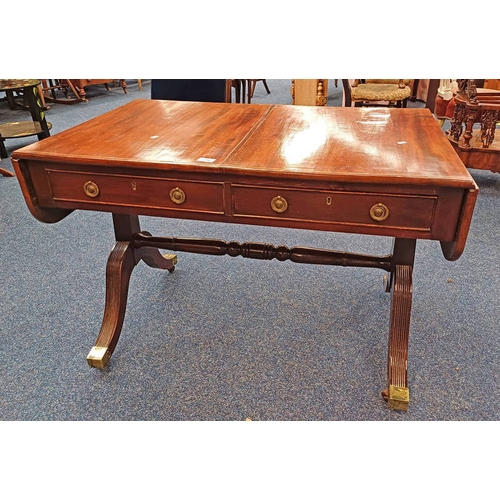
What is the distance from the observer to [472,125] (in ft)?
9.40

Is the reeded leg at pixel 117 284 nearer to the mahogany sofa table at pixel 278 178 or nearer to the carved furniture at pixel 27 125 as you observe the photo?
the mahogany sofa table at pixel 278 178

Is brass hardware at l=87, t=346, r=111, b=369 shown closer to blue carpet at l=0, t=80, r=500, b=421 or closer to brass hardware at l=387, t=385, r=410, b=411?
blue carpet at l=0, t=80, r=500, b=421

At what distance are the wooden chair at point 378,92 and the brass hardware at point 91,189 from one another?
3.08 meters

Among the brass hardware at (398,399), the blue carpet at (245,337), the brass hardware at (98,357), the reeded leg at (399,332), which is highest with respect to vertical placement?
the reeded leg at (399,332)

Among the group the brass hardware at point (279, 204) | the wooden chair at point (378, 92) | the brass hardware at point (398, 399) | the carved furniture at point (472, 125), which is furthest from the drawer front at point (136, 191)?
the wooden chair at point (378, 92)

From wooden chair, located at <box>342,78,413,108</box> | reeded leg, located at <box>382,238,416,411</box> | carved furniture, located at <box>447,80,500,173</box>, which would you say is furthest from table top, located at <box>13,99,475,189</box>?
wooden chair, located at <box>342,78,413,108</box>

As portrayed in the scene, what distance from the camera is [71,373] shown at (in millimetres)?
1608

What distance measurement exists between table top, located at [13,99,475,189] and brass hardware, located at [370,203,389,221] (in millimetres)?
72

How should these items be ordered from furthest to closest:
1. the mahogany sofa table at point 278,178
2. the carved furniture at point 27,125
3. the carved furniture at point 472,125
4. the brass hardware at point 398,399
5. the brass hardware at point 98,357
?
the carved furniture at point 27,125
the carved furniture at point 472,125
the brass hardware at point 98,357
the brass hardware at point 398,399
the mahogany sofa table at point 278,178

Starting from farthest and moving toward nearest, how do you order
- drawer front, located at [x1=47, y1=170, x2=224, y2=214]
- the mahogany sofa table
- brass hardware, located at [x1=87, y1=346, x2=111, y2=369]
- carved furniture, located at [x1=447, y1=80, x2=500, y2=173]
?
1. carved furniture, located at [x1=447, y1=80, x2=500, y2=173]
2. brass hardware, located at [x1=87, y1=346, x2=111, y2=369]
3. drawer front, located at [x1=47, y1=170, x2=224, y2=214]
4. the mahogany sofa table

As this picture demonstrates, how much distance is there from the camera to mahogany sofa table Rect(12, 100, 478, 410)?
3.72 feet

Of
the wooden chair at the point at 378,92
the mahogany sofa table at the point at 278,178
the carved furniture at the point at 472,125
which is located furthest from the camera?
the wooden chair at the point at 378,92

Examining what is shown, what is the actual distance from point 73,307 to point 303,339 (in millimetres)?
988

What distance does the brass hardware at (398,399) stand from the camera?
1.42 m
